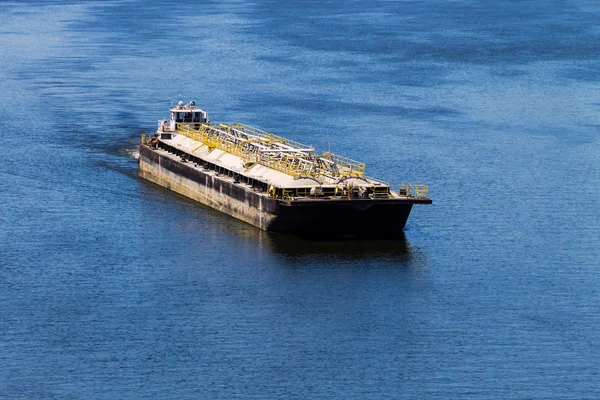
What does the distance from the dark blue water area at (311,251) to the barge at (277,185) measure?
119 centimetres

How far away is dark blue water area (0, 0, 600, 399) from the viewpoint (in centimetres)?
5519

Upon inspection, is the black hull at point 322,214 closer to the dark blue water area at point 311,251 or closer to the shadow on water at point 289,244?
the shadow on water at point 289,244

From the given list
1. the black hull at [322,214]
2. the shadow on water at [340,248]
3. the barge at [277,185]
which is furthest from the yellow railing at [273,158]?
the shadow on water at [340,248]

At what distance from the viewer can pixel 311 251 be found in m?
72.4

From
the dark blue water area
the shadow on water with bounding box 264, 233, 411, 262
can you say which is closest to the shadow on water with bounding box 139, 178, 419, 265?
the shadow on water with bounding box 264, 233, 411, 262

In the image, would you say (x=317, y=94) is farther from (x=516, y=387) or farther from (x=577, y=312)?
(x=516, y=387)

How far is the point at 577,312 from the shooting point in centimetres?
6231

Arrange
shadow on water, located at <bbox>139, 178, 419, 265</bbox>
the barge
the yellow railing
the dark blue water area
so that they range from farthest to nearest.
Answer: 1. the yellow railing
2. the barge
3. shadow on water, located at <bbox>139, 178, 419, 265</bbox>
4. the dark blue water area

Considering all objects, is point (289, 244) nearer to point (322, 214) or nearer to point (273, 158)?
point (322, 214)

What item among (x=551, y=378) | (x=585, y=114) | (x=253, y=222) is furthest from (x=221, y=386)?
(x=585, y=114)

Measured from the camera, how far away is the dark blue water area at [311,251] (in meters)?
55.2

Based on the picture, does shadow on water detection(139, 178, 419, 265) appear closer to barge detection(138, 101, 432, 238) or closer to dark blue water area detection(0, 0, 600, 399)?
dark blue water area detection(0, 0, 600, 399)

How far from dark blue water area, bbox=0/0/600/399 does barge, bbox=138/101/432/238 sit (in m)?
1.19

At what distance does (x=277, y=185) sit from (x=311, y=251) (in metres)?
4.90
